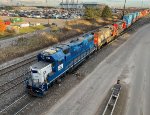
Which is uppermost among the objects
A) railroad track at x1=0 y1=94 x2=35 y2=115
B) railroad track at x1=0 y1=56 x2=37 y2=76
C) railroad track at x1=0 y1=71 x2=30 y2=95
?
railroad track at x1=0 y1=56 x2=37 y2=76

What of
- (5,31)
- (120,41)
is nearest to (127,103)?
(120,41)

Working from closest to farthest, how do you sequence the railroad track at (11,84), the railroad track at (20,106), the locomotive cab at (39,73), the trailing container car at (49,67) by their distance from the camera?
1. the railroad track at (20,106)
2. the locomotive cab at (39,73)
3. the trailing container car at (49,67)
4. the railroad track at (11,84)

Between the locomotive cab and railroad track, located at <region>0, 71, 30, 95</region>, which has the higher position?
the locomotive cab

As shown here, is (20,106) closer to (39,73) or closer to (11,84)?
(39,73)

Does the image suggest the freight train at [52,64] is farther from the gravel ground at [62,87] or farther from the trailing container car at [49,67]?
the gravel ground at [62,87]

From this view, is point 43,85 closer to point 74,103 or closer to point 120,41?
point 74,103

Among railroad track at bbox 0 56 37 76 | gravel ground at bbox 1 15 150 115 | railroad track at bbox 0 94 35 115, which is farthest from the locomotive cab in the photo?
railroad track at bbox 0 56 37 76

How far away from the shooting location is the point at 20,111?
1861 cm

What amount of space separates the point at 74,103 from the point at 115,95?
4.35 meters

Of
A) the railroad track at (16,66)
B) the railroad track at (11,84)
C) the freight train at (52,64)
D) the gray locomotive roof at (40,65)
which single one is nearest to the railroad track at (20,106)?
the freight train at (52,64)

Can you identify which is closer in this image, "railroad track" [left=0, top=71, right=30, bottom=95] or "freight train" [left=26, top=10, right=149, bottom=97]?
"freight train" [left=26, top=10, right=149, bottom=97]

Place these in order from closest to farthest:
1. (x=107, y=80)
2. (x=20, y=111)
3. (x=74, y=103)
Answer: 1. (x=20, y=111)
2. (x=74, y=103)
3. (x=107, y=80)

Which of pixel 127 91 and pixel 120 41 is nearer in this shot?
pixel 127 91

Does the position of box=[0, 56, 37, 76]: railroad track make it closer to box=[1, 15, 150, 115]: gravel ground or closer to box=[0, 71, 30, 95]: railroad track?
box=[0, 71, 30, 95]: railroad track
